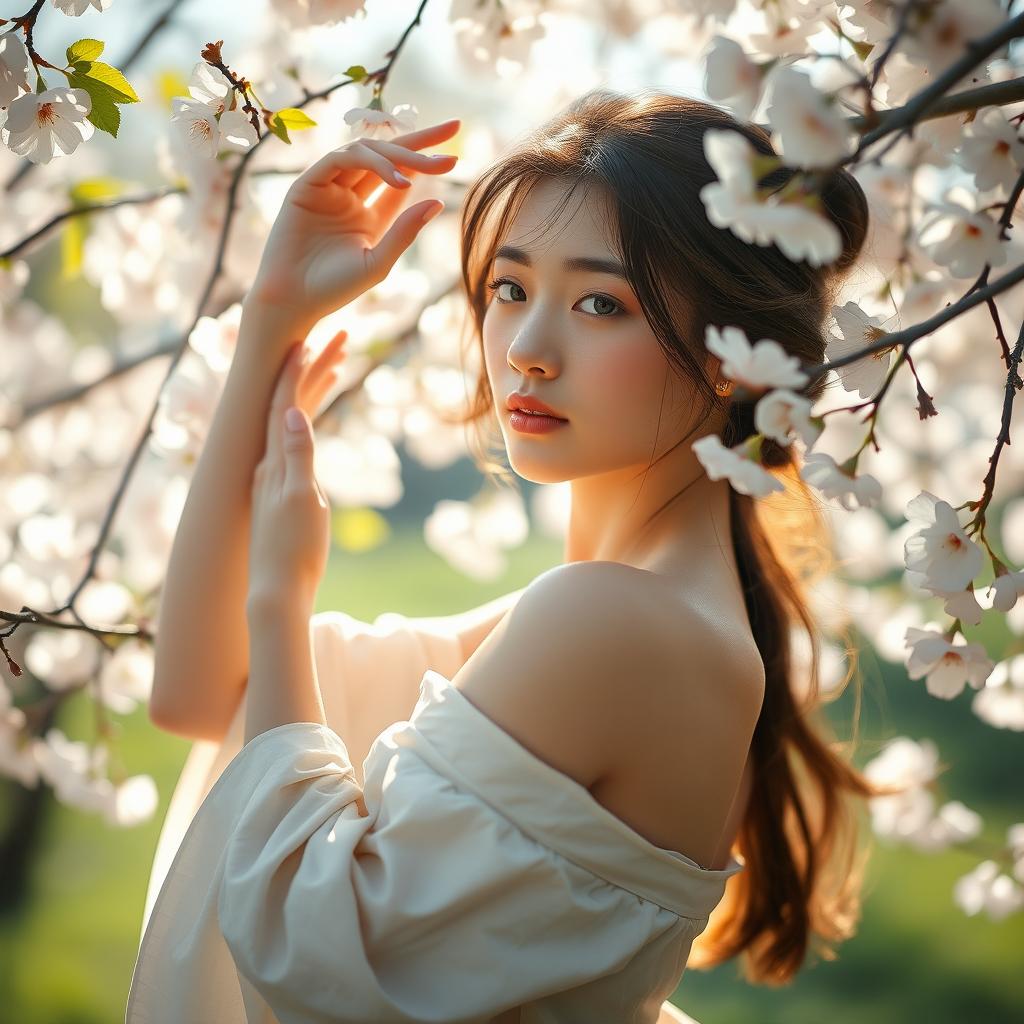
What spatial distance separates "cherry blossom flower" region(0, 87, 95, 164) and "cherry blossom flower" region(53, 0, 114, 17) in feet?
0.18

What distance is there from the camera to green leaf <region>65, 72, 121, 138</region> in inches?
30.8

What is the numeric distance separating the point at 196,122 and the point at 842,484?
0.59m

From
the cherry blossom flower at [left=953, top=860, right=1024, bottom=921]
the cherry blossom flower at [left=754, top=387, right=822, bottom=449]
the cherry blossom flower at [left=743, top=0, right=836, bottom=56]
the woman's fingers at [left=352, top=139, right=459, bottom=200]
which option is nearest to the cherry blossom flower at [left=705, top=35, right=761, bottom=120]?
the cherry blossom flower at [left=754, top=387, right=822, bottom=449]

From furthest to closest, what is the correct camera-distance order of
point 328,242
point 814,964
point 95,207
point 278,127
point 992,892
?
point 814,964, point 992,892, point 95,207, point 328,242, point 278,127

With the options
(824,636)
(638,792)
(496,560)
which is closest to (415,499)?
(496,560)

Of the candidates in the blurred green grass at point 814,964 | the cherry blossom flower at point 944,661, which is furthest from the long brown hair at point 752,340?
the blurred green grass at point 814,964

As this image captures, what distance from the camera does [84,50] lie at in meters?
0.78

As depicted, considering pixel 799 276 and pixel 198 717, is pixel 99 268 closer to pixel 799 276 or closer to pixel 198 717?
pixel 198 717

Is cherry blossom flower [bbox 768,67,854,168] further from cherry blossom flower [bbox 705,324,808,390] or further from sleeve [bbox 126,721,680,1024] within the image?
sleeve [bbox 126,721,680,1024]

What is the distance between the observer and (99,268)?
166 cm

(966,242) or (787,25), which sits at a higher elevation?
(787,25)

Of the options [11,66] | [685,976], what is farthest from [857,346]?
[685,976]

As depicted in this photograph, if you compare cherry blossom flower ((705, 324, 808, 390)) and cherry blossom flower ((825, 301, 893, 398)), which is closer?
cherry blossom flower ((705, 324, 808, 390))

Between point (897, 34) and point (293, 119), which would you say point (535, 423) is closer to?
point (293, 119)
